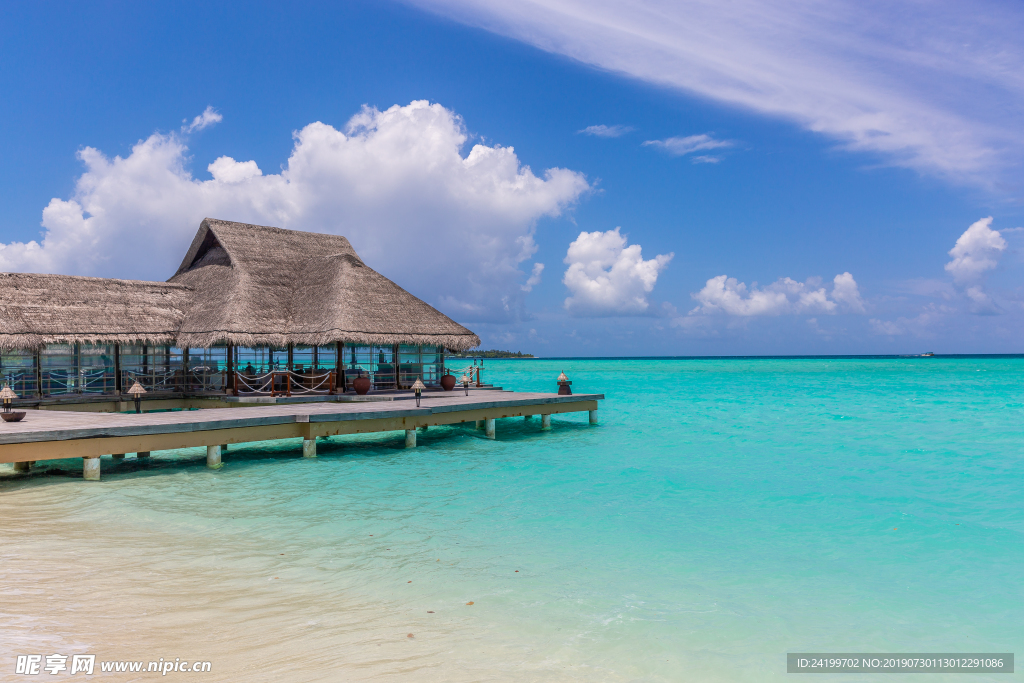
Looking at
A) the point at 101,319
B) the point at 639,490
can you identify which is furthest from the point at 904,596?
the point at 101,319

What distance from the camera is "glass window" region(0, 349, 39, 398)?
15.2m

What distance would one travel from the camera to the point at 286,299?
17.8 metres

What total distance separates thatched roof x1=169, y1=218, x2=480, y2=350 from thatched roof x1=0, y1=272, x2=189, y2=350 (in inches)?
29.1

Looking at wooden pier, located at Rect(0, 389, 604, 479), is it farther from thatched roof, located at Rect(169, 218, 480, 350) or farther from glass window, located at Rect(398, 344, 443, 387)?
glass window, located at Rect(398, 344, 443, 387)

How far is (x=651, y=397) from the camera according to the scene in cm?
3241

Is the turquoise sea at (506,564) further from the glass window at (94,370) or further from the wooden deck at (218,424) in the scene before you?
the glass window at (94,370)

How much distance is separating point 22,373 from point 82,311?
1.93 m

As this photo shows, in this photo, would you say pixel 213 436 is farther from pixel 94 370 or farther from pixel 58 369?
pixel 94 370

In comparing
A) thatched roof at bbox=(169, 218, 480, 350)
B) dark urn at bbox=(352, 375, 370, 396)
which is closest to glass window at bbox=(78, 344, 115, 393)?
thatched roof at bbox=(169, 218, 480, 350)

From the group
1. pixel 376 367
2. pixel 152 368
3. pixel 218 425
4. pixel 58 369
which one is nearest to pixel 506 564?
pixel 218 425

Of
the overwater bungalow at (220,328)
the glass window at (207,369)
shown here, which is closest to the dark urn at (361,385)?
the overwater bungalow at (220,328)

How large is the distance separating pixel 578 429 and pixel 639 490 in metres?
6.99

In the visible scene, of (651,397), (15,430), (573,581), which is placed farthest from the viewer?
(651,397)

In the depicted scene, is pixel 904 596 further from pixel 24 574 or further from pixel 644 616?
pixel 24 574
